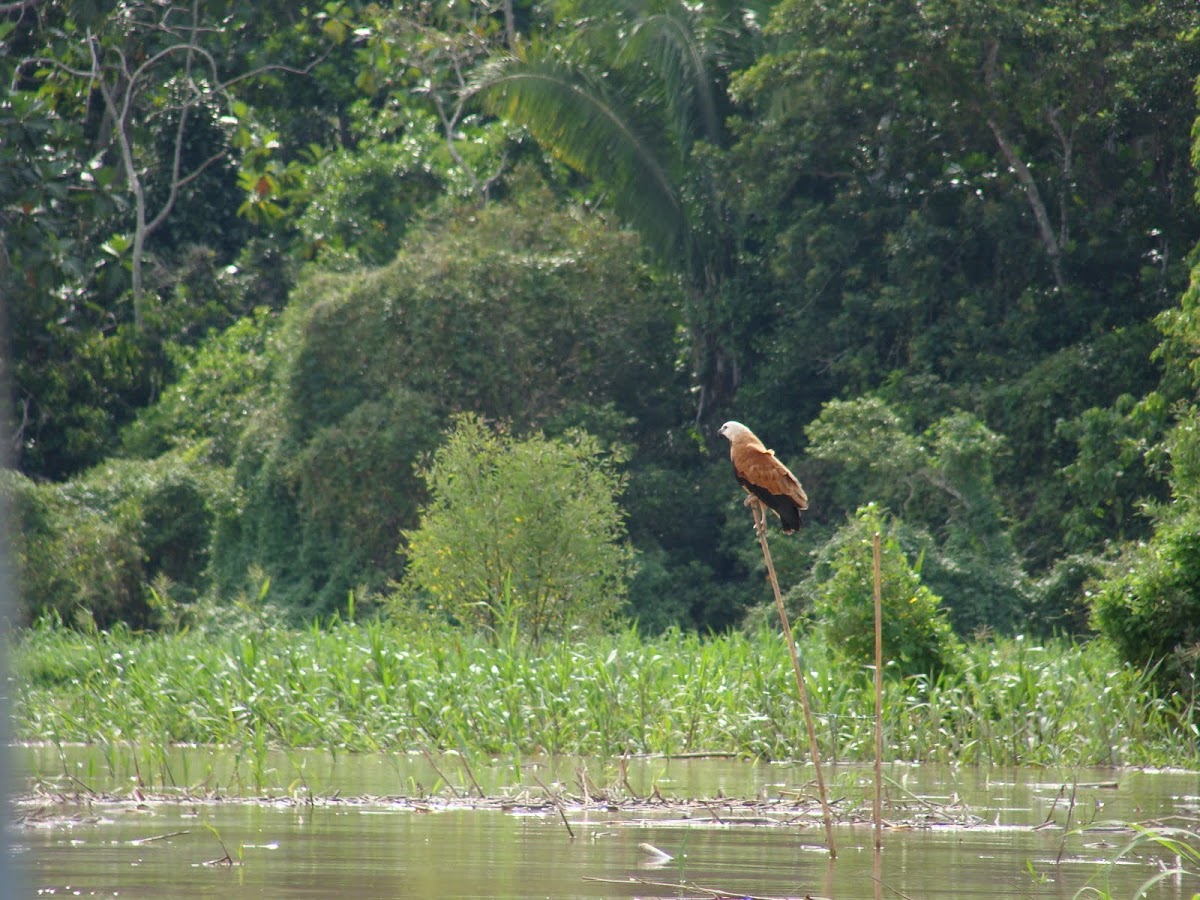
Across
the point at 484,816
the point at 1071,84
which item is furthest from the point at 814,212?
the point at 484,816

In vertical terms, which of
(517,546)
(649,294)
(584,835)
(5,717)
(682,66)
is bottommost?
(584,835)

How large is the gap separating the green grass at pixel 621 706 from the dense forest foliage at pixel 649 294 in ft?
17.4

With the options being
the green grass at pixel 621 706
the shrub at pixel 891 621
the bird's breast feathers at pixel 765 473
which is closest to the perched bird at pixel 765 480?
the bird's breast feathers at pixel 765 473

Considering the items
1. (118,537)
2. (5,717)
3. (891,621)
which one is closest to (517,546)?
(891,621)

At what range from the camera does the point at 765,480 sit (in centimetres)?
447

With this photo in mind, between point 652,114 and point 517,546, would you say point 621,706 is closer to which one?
point 517,546

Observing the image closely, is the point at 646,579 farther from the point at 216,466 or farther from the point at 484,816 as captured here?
the point at 484,816

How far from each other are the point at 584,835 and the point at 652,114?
606 inches

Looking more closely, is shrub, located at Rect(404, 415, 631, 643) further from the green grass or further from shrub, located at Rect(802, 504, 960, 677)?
shrub, located at Rect(802, 504, 960, 677)

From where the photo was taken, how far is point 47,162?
13.4 meters

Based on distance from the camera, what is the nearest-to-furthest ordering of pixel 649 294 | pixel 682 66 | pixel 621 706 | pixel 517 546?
pixel 621 706 → pixel 517 546 → pixel 682 66 → pixel 649 294

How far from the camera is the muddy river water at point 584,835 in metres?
4.18

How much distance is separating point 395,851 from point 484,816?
0.95 m

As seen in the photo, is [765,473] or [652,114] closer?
[765,473]
